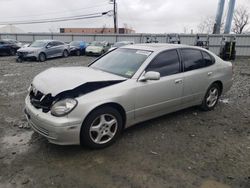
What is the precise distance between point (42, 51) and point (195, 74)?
13363 mm

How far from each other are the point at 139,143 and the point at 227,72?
120 inches

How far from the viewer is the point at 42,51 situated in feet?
51.2

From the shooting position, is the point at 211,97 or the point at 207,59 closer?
the point at 207,59

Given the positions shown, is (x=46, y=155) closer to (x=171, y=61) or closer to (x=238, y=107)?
(x=171, y=61)

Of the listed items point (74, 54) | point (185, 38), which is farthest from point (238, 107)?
point (185, 38)

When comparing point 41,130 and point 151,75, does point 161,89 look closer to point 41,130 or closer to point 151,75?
point 151,75

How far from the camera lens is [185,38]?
23.3 metres

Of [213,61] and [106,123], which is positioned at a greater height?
[213,61]

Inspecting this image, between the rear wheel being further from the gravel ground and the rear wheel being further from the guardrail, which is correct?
the gravel ground

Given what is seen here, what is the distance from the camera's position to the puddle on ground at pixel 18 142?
11.4 ft

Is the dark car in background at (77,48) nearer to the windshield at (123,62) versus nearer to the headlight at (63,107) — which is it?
the windshield at (123,62)

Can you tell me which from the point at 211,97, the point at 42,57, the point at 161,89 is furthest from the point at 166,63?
the point at 42,57

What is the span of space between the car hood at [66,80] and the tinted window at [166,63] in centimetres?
69

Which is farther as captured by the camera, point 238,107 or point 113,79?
point 238,107
